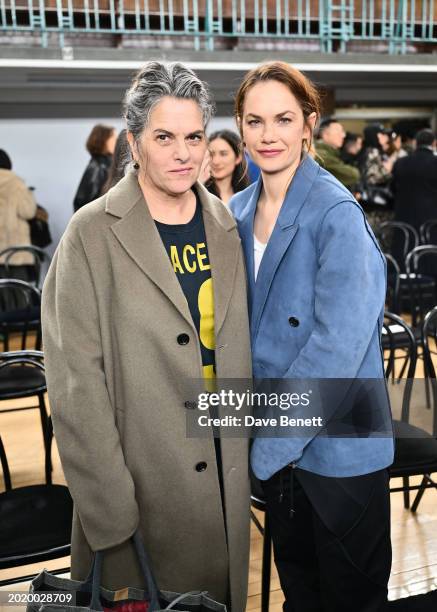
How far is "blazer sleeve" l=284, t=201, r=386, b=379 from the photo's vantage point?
142 centimetres

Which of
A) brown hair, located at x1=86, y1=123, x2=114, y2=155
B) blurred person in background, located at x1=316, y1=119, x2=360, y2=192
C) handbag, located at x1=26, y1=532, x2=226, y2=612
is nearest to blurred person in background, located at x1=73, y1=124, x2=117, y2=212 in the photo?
brown hair, located at x1=86, y1=123, x2=114, y2=155

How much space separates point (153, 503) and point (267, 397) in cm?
37

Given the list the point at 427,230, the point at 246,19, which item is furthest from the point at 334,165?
the point at 246,19

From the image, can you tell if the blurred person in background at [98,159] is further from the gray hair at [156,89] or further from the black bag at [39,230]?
the gray hair at [156,89]

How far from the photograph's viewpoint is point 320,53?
24.0ft

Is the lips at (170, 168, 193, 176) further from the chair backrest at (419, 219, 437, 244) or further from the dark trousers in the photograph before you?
the chair backrest at (419, 219, 437, 244)

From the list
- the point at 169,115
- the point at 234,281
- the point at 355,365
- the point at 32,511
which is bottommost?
the point at 32,511

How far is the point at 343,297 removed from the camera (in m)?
1.43

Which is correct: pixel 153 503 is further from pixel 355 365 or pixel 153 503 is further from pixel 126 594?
pixel 355 365

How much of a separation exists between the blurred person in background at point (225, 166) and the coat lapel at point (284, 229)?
2.08 m

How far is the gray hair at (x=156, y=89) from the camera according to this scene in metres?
1.43

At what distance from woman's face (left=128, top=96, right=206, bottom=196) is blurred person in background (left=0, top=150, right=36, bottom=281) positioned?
4459mm

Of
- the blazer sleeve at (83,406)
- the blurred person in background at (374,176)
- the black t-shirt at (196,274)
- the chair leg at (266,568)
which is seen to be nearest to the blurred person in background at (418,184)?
the blurred person in background at (374,176)

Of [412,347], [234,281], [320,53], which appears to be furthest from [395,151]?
[234,281]
